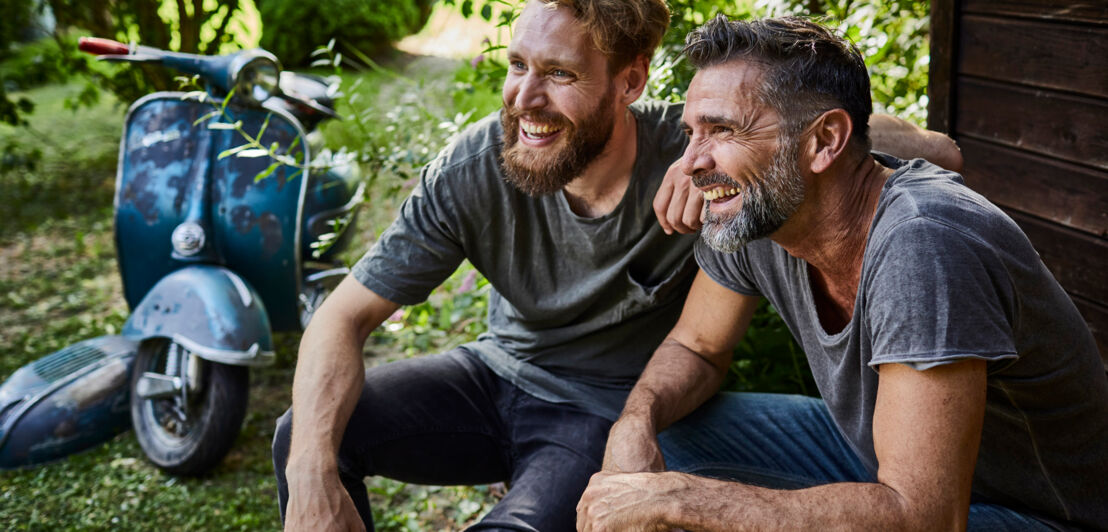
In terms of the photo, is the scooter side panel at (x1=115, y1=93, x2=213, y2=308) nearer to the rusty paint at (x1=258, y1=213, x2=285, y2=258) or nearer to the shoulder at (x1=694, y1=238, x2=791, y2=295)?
the rusty paint at (x1=258, y1=213, x2=285, y2=258)

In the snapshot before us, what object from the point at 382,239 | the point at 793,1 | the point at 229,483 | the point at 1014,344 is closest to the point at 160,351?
the point at 229,483

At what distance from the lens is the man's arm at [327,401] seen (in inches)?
77.8

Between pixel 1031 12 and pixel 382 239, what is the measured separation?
1782mm

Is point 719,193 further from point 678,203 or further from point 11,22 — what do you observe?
point 11,22

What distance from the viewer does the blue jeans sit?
2059 millimetres

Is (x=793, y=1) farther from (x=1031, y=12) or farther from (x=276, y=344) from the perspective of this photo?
(x=276, y=344)

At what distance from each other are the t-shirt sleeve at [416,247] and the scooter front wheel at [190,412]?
3.69 feet

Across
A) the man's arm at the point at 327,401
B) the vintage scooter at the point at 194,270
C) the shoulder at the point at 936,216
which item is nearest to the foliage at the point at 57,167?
the vintage scooter at the point at 194,270

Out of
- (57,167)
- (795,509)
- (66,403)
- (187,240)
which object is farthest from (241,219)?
(57,167)

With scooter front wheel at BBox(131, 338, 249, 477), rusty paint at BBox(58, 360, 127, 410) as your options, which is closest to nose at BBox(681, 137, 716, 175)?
scooter front wheel at BBox(131, 338, 249, 477)

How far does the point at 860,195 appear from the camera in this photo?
5.79 ft

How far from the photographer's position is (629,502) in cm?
164

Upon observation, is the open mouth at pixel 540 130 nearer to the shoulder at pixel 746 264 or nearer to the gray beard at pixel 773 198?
the shoulder at pixel 746 264

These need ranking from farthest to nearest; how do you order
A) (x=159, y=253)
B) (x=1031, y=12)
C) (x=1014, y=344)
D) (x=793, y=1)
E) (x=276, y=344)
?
1. (x=276, y=344)
2. (x=159, y=253)
3. (x=793, y=1)
4. (x=1031, y=12)
5. (x=1014, y=344)
